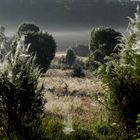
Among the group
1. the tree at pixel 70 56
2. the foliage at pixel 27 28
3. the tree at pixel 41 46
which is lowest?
the tree at pixel 70 56

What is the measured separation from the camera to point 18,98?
Result: 17.5 metres

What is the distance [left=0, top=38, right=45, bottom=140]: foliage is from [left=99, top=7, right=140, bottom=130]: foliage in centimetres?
316

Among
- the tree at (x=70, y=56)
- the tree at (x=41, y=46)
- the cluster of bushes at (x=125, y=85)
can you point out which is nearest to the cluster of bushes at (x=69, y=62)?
the tree at (x=70, y=56)

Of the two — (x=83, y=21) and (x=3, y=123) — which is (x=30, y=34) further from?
(x=83, y=21)

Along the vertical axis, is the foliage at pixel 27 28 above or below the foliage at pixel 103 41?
above

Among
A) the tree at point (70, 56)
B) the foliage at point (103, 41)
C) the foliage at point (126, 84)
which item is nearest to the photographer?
the foliage at point (126, 84)

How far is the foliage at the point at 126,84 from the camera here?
753 inches

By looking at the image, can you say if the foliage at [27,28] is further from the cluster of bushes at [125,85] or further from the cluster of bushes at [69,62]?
the cluster of bushes at [125,85]

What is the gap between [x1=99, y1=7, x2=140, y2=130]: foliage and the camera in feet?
62.7

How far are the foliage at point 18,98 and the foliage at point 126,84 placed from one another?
316 cm

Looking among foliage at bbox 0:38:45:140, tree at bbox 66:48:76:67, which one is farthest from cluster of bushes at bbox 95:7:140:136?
tree at bbox 66:48:76:67

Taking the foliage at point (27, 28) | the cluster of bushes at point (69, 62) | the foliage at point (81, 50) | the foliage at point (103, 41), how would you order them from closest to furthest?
the foliage at point (103, 41) → the foliage at point (27, 28) → the cluster of bushes at point (69, 62) → the foliage at point (81, 50)

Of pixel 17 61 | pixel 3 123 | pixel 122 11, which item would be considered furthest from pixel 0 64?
pixel 122 11

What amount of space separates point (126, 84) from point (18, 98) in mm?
4203
